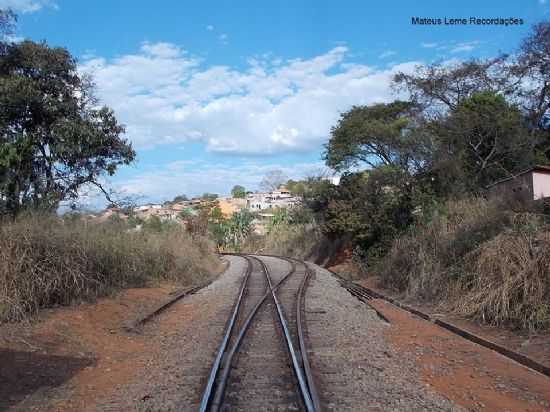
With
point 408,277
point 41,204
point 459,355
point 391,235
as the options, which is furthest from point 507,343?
point 391,235

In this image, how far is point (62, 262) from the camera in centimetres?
1181

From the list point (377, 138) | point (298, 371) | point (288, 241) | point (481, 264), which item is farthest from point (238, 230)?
point (298, 371)

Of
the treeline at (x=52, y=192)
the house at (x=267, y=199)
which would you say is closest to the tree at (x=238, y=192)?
the house at (x=267, y=199)

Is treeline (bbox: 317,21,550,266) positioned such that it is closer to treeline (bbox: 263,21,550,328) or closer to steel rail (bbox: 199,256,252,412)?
treeline (bbox: 263,21,550,328)

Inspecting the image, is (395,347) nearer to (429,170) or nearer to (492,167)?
(429,170)

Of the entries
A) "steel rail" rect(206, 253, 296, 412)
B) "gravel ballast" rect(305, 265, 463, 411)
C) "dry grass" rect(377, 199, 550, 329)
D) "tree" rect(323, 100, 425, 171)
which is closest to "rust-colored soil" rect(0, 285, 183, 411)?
"steel rail" rect(206, 253, 296, 412)

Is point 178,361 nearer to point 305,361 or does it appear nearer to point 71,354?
point 71,354

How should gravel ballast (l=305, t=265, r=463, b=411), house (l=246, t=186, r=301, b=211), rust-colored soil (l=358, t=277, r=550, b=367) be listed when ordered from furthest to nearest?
1. house (l=246, t=186, r=301, b=211)
2. rust-colored soil (l=358, t=277, r=550, b=367)
3. gravel ballast (l=305, t=265, r=463, b=411)

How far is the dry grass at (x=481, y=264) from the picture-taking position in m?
10.4

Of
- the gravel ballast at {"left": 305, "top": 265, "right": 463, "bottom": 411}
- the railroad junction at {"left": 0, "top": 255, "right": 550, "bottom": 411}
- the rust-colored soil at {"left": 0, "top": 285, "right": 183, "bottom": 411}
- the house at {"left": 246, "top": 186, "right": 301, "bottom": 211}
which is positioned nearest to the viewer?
the gravel ballast at {"left": 305, "top": 265, "right": 463, "bottom": 411}

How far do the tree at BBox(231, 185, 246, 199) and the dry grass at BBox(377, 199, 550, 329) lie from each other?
525 feet

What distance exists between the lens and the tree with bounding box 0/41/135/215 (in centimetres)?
1437

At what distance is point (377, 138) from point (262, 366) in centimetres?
2452

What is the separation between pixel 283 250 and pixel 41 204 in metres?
43.0
